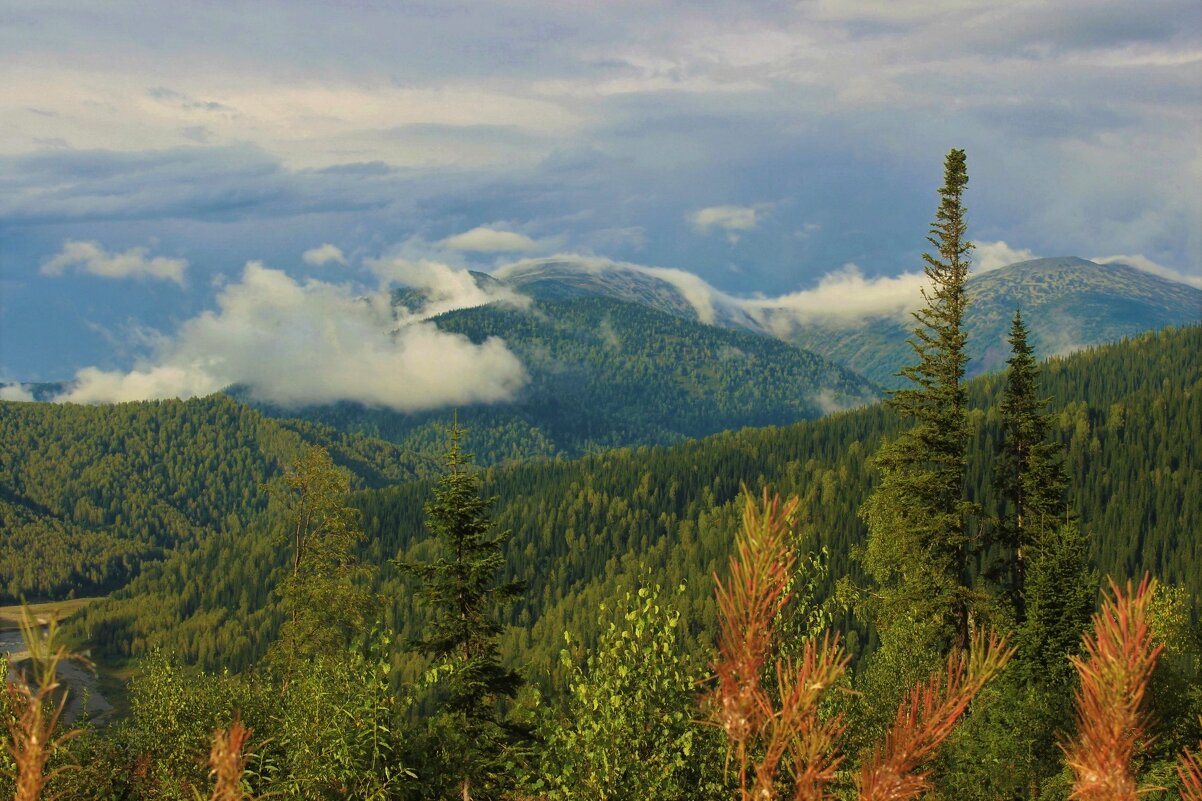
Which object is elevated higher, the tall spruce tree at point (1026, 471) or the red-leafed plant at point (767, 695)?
the red-leafed plant at point (767, 695)

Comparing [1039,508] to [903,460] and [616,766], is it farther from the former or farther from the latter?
[616,766]

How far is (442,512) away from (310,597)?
1358 cm

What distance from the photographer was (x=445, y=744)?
85.6 ft

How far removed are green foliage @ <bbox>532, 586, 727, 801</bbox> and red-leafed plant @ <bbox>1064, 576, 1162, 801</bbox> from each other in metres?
12.5

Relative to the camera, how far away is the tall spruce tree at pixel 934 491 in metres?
37.2

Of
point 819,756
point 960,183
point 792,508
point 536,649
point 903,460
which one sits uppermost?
point 960,183

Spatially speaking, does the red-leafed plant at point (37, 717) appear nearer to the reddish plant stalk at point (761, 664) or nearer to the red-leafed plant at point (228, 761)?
the red-leafed plant at point (228, 761)

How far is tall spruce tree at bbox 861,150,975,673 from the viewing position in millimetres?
37219

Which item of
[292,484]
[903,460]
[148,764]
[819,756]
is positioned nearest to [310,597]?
[292,484]

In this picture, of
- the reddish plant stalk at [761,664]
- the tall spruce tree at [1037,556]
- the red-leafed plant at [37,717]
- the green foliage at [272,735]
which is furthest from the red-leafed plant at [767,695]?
the tall spruce tree at [1037,556]

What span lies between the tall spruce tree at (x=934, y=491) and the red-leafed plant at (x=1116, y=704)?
29930 millimetres

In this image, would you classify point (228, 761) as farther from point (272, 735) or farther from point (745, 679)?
point (272, 735)

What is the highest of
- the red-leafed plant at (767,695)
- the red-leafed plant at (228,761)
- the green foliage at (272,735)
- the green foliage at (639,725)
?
the red-leafed plant at (767,695)

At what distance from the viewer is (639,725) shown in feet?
67.3
